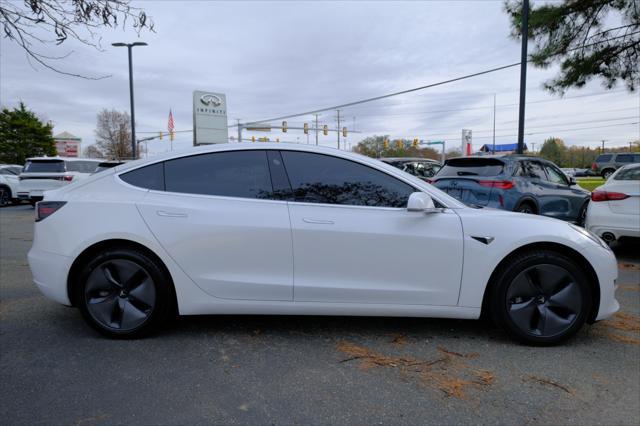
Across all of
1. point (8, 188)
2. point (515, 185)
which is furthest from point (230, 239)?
point (8, 188)

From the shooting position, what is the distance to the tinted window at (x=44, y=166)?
49.0ft

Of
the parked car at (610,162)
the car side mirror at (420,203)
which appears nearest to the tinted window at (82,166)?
the car side mirror at (420,203)

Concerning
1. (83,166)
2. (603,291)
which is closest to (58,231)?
(603,291)

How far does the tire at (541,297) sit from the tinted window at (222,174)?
188cm

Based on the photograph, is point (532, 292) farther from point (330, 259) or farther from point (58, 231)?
point (58, 231)

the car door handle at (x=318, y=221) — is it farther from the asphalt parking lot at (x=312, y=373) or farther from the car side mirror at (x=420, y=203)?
the asphalt parking lot at (x=312, y=373)

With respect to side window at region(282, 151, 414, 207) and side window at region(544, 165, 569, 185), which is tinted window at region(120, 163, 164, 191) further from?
side window at region(544, 165, 569, 185)

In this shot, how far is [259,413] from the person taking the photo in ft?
7.58

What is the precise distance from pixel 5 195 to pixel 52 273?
16.9m

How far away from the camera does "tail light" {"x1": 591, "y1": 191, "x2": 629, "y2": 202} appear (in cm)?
586

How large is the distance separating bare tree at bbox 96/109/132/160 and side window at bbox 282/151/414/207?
54.1m

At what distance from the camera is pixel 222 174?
3.31 meters

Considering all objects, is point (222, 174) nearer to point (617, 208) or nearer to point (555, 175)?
point (617, 208)

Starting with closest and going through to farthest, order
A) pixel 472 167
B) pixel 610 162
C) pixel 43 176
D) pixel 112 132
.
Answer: pixel 472 167 → pixel 43 176 → pixel 610 162 → pixel 112 132
